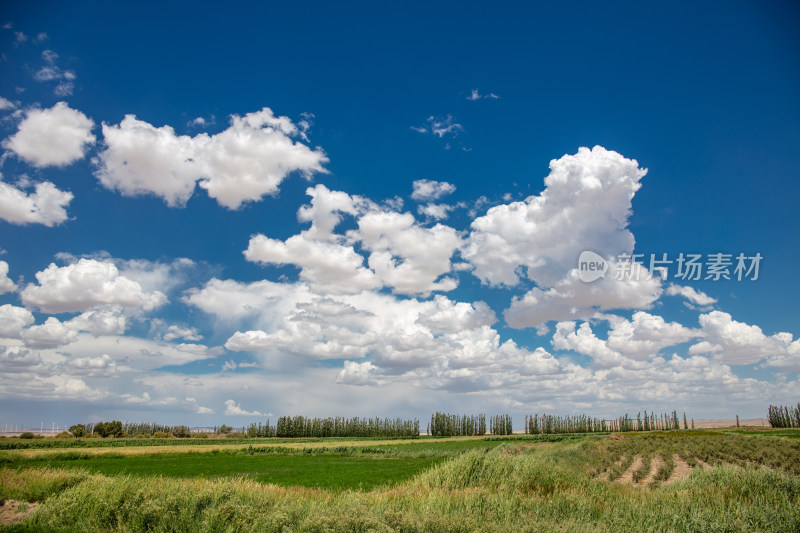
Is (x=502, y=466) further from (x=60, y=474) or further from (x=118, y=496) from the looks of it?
(x=60, y=474)

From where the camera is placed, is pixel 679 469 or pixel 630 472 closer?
pixel 679 469

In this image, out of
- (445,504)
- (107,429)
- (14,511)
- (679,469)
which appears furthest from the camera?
(107,429)

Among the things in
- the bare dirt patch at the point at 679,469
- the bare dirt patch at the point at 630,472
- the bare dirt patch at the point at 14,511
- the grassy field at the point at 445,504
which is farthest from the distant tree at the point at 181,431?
the bare dirt patch at the point at 14,511

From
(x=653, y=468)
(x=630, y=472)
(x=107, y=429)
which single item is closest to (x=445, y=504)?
(x=630, y=472)

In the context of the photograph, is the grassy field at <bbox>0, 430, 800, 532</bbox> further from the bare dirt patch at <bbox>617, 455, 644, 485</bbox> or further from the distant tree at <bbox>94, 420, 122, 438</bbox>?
the distant tree at <bbox>94, 420, 122, 438</bbox>

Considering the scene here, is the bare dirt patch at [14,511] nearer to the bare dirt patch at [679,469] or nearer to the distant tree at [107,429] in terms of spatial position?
the bare dirt patch at [679,469]

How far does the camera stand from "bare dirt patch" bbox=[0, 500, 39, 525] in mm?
13625

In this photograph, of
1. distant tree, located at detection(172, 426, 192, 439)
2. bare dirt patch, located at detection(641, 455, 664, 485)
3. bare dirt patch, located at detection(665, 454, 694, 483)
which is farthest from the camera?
distant tree, located at detection(172, 426, 192, 439)

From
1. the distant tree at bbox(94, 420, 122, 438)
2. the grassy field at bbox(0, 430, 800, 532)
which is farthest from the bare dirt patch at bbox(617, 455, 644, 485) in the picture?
the distant tree at bbox(94, 420, 122, 438)

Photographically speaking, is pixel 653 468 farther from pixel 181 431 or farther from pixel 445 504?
pixel 181 431

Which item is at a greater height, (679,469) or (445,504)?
(445,504)

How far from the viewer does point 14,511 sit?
14.7 meters

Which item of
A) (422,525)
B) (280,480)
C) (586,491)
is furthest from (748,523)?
(280,480)

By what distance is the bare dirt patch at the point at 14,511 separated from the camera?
1362cm
